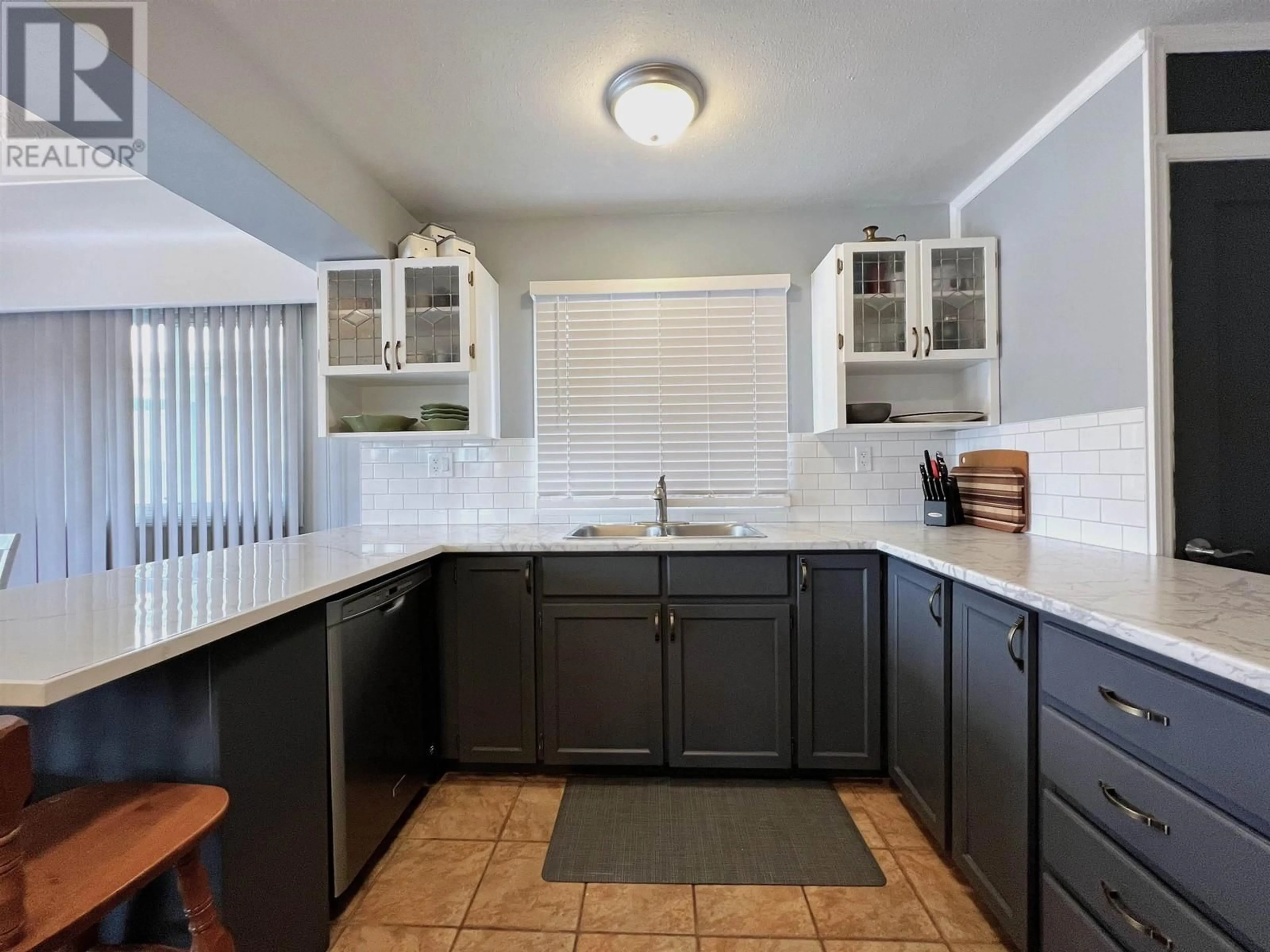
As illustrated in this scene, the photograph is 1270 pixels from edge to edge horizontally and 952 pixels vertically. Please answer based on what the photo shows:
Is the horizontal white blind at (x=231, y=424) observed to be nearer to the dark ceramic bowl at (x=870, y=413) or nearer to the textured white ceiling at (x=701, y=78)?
the textured white ceiling at (x=701, y=78)

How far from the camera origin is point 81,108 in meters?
1.46

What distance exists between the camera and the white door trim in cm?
157

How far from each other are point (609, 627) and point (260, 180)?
197 centimetres

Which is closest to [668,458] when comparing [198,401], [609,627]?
[609,627]

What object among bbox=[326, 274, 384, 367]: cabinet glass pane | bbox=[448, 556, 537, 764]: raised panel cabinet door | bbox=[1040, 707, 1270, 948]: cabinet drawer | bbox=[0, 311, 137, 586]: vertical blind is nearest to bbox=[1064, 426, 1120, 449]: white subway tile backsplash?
bbox=[1040, 707, 1270, 948]: cabinet drawer

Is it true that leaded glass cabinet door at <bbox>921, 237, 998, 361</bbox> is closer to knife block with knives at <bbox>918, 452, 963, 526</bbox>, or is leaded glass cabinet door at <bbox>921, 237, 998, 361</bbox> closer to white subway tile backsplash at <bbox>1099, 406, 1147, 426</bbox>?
knife block with knives at <bbox>918, 452, 963, 526</bbox>

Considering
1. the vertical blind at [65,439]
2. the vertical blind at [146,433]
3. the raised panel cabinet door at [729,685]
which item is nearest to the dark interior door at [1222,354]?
the raised panel cabinet door at [729,685]

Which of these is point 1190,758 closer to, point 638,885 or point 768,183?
point 638,885

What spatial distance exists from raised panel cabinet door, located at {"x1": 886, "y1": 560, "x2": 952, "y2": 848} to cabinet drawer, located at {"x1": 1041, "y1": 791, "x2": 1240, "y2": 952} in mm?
461

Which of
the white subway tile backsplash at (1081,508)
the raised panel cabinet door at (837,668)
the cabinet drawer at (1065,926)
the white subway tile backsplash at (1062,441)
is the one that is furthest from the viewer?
the raised panel cabinet door at (837,668)

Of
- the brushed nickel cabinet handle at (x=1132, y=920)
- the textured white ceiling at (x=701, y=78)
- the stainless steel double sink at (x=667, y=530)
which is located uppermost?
the textured white ceiling at (x=701, y=78)

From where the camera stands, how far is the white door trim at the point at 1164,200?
1.57m

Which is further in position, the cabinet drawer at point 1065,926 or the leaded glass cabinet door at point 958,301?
the leaded glass cabinet door at point 958,301

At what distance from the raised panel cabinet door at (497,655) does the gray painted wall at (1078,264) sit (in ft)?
6.76
